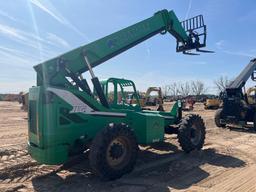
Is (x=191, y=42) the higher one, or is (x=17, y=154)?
(x=191, y=42)

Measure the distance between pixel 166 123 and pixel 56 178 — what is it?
14.3 ft

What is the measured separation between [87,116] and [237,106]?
10822 mm

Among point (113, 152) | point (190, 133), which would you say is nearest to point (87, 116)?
point (113, 152)

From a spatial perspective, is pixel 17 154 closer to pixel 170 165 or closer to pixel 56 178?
pixel 56 178

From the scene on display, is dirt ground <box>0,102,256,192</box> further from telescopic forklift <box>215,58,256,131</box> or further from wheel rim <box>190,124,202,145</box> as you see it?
telescopic forklift <box>215,58,256,131</box>

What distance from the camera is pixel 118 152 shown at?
7309 mm

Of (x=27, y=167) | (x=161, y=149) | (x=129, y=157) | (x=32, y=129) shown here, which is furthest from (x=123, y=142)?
(x=161, y=149)

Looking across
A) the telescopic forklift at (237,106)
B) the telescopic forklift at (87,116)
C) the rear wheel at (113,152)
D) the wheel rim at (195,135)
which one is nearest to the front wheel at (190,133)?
the wheel rim at (195,135)

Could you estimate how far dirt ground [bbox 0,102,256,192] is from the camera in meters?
6.76

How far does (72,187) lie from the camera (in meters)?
6.77

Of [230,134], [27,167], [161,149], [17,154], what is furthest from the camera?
[230,134]

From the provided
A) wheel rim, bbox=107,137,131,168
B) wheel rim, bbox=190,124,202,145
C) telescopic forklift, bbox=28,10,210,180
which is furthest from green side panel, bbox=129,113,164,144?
wheel rim, bbox=190,124,202,145

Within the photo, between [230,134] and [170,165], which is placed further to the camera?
[230,134]

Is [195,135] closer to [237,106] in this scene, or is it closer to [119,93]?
[119,93]
